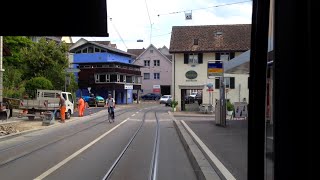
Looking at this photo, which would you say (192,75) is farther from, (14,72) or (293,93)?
(293,93)

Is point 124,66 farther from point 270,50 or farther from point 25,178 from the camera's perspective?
point 270,50

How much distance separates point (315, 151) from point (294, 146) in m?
0.12

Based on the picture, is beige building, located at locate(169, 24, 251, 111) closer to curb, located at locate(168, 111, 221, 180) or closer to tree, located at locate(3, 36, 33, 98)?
tree, located at locate(3, 36, 33, 98)

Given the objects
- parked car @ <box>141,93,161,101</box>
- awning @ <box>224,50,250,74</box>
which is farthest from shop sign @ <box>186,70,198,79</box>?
parked car @ <box>141,93,161,101</box>

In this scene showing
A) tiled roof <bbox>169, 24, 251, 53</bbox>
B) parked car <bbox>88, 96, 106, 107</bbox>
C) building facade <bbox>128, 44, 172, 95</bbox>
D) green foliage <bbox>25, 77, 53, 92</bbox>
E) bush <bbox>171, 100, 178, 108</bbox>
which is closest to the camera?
green foliage <bbox>25, 77, 53, 92</bbox>

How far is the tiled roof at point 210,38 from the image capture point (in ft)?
187

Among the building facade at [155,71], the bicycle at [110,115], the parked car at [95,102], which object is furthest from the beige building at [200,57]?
the building facade at [155,71]

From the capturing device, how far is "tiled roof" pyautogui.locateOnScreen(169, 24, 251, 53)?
56938 mm

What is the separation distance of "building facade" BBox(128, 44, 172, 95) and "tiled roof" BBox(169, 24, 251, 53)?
4275 cm

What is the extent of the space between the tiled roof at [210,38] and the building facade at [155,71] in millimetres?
42745

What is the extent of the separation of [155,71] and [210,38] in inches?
1825

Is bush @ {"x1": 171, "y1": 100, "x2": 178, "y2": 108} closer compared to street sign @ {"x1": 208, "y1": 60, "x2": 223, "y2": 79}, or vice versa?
street sign @ {"x1": 208, "y1": 60, "x2": 223, "y2": 79}

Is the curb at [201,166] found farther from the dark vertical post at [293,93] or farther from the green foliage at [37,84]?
the green foliage at [37,84]

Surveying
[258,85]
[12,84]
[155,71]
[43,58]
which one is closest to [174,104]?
[43,58]
